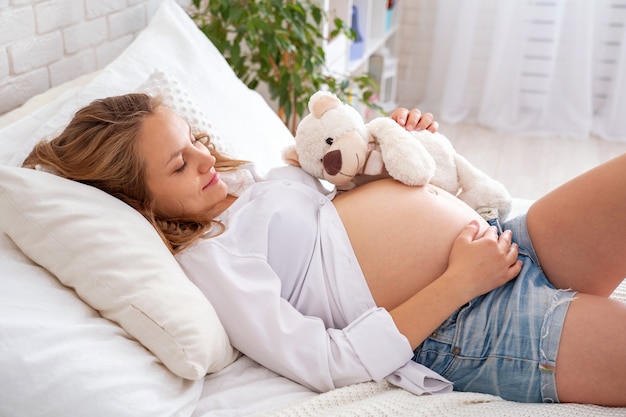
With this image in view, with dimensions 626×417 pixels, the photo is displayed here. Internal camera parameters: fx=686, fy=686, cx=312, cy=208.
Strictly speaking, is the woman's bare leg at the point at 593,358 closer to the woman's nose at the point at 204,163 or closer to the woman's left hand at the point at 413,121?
the woman's left hand at the point at 413,121

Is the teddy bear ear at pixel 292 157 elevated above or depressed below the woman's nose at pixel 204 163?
below

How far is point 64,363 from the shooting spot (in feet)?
2.93

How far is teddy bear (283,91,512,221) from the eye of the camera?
1.28 m

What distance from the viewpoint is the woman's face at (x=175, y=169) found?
3.87 ft

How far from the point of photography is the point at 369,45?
3.39 metres

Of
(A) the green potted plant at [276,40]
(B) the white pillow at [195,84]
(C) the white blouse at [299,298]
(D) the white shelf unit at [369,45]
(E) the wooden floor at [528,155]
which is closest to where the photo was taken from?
(C) the white blouse at [299,298]

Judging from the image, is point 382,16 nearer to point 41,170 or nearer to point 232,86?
point 232,86

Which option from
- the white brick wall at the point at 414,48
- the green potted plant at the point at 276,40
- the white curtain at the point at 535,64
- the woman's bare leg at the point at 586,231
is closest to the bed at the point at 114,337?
the woman's bare leg at the point at 586,231

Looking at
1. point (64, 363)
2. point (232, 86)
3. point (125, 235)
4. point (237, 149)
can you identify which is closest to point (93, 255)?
point (125, 235)

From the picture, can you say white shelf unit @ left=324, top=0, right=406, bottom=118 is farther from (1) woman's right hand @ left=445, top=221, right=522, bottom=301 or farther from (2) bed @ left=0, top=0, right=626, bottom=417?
(2) bed @ left=0, top=0, right=626, bottom=417

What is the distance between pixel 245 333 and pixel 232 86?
2.68 ft

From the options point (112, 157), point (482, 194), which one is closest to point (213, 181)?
point (112, 157)

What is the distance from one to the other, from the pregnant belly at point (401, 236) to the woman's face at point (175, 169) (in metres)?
0.26

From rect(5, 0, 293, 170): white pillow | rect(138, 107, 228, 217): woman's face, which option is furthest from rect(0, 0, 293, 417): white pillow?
rect(5, 0, 293, 170): white pillow
